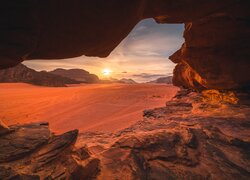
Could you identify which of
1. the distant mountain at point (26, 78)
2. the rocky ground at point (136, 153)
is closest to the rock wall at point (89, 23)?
the rocky ground at point (136, 153)

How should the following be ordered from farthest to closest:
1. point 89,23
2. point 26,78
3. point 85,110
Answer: point 26,78
point 85,110
point 89,23

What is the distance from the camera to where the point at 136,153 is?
316 centimetres

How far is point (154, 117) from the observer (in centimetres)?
536

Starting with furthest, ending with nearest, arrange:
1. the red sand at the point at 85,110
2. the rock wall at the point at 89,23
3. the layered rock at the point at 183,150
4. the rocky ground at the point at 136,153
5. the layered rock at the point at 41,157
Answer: the red sand at the point at 85,110 < the layered rock at the point at 183,150 < the rocky ground at the point at 136,153 < the layered rock at the point at 41,157 < the rock wall at the point at 89,23

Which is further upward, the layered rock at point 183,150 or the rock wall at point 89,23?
the rock wall at point 89,23

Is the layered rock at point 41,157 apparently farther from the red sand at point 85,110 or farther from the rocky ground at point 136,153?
the red sand at point 85,110

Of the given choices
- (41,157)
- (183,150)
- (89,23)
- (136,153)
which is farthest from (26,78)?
(183,150)

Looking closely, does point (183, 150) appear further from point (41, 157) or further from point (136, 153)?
point (41, 157)

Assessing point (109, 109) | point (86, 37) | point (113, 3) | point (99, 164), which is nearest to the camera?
point (113, 3)

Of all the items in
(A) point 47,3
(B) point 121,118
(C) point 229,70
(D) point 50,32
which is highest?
(A) point 47,3

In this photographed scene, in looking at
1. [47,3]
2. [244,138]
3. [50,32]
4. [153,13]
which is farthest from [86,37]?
[244,138]

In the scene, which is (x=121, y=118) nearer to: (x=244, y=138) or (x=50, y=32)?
(x=244, y=138)

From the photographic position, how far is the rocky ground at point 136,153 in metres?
2.39

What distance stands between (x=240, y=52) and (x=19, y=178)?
5.50 metres
